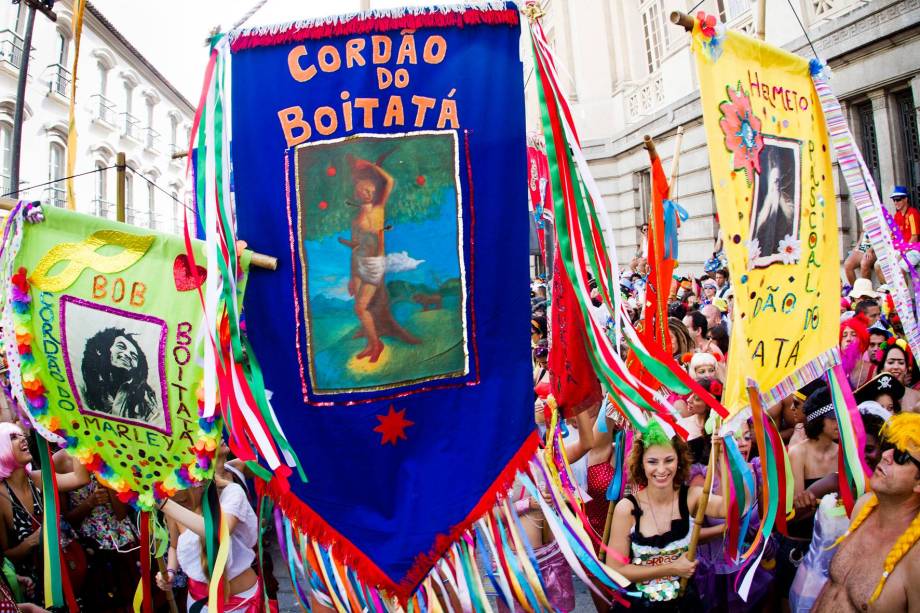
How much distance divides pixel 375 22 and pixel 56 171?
21.7m

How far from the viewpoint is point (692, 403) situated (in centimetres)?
404

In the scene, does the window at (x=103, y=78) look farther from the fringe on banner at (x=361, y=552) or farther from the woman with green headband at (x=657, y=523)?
the woman with green headband at (x=657, y=523)

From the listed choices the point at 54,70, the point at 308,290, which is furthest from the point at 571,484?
the point at 54,70

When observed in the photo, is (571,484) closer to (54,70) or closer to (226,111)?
(226,111)

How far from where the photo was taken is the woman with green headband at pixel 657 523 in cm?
297

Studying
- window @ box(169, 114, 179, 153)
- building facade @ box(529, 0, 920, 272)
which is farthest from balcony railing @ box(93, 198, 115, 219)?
building facade @ box(529, 0, 920, 272)

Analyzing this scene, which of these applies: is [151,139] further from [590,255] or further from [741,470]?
[741,470]

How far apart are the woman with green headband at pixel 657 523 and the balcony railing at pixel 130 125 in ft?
82.1

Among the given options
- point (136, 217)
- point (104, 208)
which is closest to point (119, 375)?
point (104, 208)

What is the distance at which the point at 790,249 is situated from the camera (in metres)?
2.79

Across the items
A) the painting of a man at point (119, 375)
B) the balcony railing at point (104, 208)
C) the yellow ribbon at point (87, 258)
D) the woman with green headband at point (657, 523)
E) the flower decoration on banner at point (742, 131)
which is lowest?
the woman with green headband at point (657, 523)

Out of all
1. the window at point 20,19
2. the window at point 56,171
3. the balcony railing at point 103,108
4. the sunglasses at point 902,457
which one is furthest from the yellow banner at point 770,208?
the balcony railing at point 103,108

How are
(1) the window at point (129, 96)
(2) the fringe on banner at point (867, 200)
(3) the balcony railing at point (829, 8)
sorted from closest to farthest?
(2) the fringe on banner at point (867, 200)
(3) the balcony railing at point (829, 8)
(1) the window at point (129, 96)

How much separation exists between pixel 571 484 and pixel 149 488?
1718 millimetres
